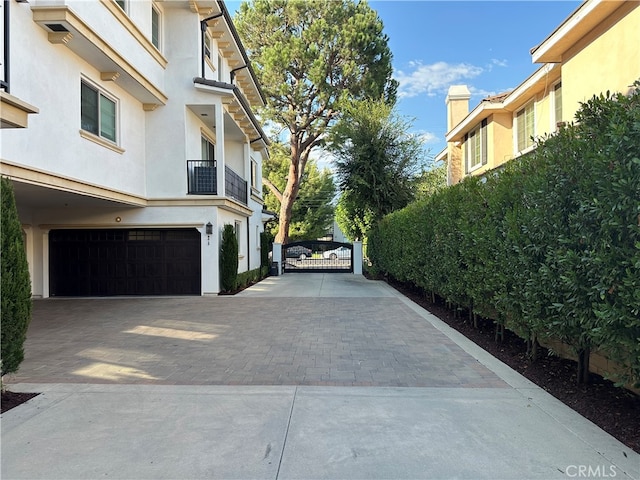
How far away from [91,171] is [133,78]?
9.47ft

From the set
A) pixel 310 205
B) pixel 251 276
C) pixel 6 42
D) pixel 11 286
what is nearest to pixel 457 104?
pixel 251 276

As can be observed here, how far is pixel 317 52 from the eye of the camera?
24422mm

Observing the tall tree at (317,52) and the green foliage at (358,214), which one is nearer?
the green foliage at (358,214)

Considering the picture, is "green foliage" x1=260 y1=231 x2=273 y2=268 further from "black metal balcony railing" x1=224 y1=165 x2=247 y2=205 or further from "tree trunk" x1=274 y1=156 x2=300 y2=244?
"tree trunk" x1=274 y1=156 x2=300 y2=244

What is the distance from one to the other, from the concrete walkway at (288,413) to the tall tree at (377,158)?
1196 centimetres

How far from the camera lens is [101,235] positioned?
43.8 ft

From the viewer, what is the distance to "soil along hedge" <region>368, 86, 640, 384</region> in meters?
3.17

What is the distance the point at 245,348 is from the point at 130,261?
8.50 m

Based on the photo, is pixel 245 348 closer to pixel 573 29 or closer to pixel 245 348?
pixel 245 348

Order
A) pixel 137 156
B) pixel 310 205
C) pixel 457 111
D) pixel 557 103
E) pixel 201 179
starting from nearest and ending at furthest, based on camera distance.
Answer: pixel 557 103
pixel 137 156
pixel 201 179
pixel 457 111
pixel 310 205

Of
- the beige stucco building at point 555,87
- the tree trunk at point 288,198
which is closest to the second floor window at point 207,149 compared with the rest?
the beige stucco building at point 555,87

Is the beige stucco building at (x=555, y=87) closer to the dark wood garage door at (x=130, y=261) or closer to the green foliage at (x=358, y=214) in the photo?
the green foliage at (x=358, y=214)

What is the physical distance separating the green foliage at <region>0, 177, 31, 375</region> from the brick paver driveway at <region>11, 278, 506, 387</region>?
998mm

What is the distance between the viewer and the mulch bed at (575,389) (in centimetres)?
364
